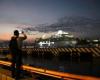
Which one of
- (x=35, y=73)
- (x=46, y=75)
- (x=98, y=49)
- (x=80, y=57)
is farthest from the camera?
(x=80, y=57)

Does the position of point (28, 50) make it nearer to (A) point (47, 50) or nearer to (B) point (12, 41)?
(A) point (47, 50)

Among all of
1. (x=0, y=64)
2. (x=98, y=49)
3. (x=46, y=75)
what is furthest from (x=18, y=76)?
(x=98, y=49)

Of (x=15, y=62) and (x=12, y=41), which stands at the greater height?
(x=12, y=41)

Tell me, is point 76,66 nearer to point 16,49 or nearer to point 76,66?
point 76,66

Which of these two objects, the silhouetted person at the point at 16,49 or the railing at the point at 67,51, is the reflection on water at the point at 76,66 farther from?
the silhouetted person at the point at 16,49

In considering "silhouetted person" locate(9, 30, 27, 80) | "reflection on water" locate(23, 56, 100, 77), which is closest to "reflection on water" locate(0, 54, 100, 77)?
"reflection on water" locate(23, 56, 100, 77)

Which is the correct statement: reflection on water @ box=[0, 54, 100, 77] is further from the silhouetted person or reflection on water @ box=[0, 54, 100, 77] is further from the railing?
the silhouetted person

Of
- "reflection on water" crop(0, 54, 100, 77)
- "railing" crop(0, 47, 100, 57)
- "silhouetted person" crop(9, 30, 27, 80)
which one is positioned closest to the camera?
"silhouetted person" crop(9, 30, 27, 80)

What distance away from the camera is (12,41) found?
814 cm

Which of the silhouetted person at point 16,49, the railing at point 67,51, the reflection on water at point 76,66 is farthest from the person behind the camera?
the railing at point 67,51

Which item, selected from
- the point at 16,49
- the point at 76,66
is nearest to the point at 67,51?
the point at 76,66

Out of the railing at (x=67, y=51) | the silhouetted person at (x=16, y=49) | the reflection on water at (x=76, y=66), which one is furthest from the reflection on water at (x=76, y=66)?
the silhouetted person at (x=16, y=49)

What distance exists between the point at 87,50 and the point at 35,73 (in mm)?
20013

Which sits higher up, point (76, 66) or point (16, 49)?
point (16, 49)
